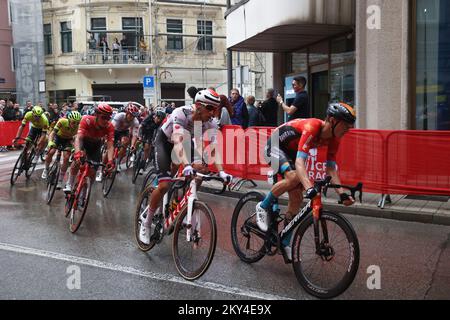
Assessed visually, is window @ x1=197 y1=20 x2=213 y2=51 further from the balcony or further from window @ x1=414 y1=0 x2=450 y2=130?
window @ x1=414 y1=0 x2=450 y2=130

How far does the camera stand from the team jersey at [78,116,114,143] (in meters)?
7.91

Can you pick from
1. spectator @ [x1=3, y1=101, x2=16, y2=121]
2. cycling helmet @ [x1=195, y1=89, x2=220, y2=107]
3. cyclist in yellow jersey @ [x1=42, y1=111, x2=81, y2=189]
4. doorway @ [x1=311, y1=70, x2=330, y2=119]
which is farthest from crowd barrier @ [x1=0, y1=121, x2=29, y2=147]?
cycling helmet @ [x1=195, y1=89, x2=220, y2=107]

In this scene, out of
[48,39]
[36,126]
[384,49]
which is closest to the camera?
[384,49]

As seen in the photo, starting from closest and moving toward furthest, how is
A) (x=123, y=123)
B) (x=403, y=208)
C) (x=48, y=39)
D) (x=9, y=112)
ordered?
(x=403, y=208) → (x=123, y=123) → (x=9, y=112) → (x=48, y=39)

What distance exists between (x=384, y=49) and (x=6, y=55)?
32.8 meters

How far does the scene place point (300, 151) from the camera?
189 inches

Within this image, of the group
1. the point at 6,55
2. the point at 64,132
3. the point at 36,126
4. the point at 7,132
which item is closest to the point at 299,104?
the point at 64,132

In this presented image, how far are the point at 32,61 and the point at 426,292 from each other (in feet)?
116

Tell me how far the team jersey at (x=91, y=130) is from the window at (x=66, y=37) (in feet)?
102

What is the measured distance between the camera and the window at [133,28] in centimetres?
3588

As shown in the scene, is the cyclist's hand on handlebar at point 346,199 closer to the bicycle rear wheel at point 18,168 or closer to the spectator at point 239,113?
the spectator at point 239,113

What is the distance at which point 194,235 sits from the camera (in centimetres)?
509

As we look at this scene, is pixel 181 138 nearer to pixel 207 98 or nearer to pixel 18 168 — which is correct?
pixel 207 98

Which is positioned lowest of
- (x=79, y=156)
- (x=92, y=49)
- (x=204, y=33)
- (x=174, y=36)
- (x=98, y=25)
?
(x=79, y=156)
